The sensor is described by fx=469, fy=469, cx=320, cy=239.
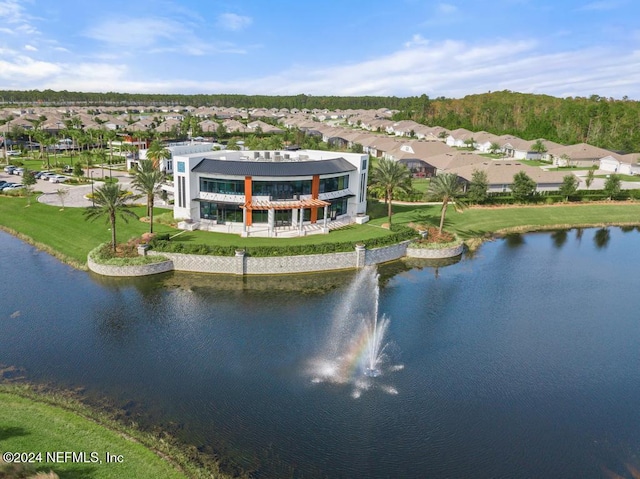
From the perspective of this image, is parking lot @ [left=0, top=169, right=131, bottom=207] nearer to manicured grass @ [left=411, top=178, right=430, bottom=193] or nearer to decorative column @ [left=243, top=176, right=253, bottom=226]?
decorative column @ [left=243, top=176, right=253, bottom=226]

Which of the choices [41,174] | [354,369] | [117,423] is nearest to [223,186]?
[354,369]

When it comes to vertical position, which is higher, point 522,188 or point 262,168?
point 262,168

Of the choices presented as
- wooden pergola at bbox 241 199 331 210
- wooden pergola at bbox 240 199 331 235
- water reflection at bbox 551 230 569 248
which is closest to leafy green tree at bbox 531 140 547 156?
water reflection at bbox 551 230 569 248

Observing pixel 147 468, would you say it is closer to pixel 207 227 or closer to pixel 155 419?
pixel 155 419

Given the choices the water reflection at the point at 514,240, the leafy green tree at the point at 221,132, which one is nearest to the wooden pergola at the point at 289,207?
the water reflection at the point at 514,240

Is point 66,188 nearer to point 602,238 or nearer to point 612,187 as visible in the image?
point 602,238

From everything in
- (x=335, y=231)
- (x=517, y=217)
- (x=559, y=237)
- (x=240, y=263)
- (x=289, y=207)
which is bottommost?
(x=559, y=237)
